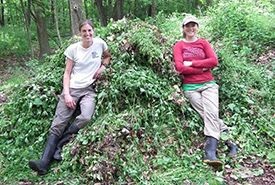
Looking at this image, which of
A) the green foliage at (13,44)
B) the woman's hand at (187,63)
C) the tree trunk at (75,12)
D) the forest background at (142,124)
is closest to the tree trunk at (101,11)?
the green foliage at (13,44)

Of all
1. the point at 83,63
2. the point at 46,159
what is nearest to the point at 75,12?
the point at 83,63

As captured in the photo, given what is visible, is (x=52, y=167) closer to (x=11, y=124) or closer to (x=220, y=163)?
(x=11, y=124)

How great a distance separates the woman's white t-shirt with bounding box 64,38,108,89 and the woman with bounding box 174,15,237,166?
1.19 m

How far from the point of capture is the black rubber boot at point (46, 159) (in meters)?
3.18

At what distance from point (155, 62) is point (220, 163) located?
67.9 inches

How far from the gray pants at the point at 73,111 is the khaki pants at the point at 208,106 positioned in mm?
1411

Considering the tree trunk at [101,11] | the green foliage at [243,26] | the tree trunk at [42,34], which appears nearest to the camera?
the green foliage at [243,26]

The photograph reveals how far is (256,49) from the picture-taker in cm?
590

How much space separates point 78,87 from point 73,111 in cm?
35

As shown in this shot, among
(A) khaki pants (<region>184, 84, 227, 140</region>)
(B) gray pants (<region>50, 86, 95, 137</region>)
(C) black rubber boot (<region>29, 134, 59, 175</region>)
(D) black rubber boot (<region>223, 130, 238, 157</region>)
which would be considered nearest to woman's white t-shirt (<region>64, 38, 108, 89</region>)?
(B) gray pants (<region>50, 86, 95, 137</region>)

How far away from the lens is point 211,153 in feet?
11.0

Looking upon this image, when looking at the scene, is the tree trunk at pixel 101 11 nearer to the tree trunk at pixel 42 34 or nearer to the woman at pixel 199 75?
the tree trunk at pixel 42 34

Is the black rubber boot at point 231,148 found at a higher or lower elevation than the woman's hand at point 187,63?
lower

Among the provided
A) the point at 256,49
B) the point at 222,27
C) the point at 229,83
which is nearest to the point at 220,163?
the point at 229,83
